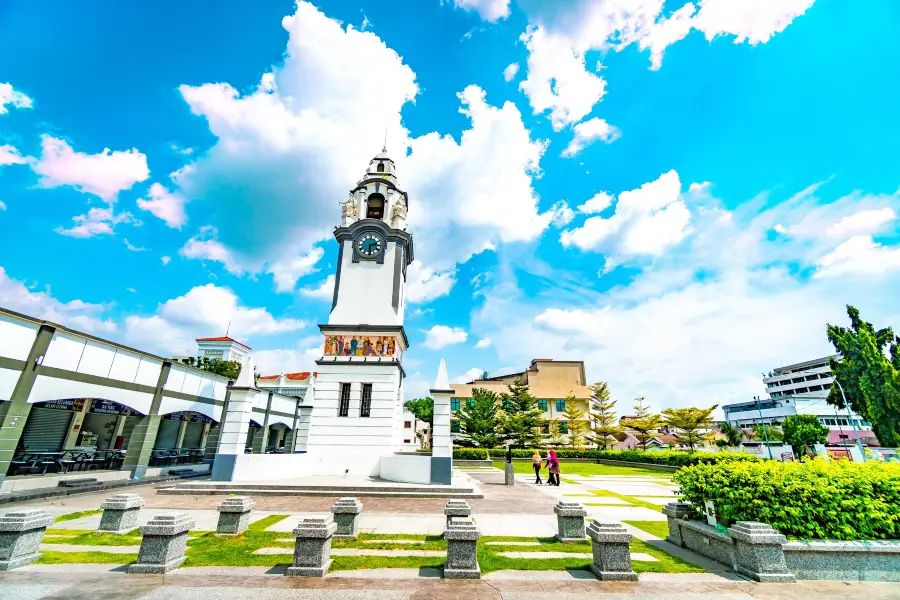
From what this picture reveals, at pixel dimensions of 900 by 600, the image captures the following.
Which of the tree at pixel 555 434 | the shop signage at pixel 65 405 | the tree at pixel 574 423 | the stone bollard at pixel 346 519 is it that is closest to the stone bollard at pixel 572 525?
the stone bollard at pixel 346 519

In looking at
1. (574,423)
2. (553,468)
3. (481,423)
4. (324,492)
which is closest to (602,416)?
(574,423)

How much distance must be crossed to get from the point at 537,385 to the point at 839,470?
4313cm

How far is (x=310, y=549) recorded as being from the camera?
20.5 ft

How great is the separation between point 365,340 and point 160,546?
574 inches

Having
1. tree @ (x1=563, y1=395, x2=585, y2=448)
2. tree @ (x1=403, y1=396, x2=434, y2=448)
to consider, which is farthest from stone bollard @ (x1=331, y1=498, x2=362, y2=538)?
tree @ (x1=403, y1=396, x2=434, y2=448)

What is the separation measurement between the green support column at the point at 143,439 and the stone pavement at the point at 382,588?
13461mm

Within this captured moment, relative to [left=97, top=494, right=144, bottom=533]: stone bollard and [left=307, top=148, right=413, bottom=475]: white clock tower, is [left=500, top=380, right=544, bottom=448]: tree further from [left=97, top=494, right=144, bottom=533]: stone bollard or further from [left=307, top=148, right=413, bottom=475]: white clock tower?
[left=97, top=494, right=144, bottom=533]: stone bollard

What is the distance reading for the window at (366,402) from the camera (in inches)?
767

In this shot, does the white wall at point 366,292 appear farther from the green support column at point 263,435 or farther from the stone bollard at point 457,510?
the stone bollard at point 457,510

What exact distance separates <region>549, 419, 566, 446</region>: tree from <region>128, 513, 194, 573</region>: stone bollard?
40.2 metres

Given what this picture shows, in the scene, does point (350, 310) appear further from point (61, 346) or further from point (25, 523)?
point (25, 523)

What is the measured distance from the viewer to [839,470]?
7.31 m

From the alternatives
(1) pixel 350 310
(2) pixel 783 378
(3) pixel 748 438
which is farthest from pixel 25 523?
(2) pixel 783 378

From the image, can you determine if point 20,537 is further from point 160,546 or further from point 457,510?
point 457,510
